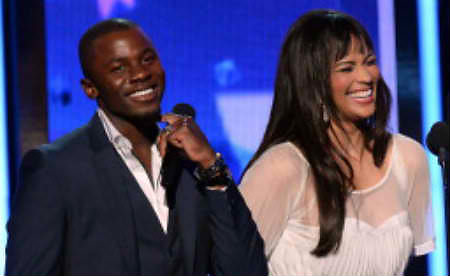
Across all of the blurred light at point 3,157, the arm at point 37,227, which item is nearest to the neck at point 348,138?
the arm at point 37,227

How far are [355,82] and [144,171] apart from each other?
880mm

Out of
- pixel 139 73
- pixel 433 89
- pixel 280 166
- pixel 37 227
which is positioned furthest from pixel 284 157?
pixel 433 89

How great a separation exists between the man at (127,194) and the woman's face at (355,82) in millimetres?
698

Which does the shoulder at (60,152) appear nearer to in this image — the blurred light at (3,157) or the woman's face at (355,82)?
the woman's face at (355,82)

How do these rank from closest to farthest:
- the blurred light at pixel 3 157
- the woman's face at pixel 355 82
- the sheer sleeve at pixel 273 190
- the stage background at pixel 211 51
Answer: the sheer sleeve at pixel 273 190 → the woman's face at pixel 355 82 → the blurred light at pixel 3 157 → the stage background at pixel 211 51

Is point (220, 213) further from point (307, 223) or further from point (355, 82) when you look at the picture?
point (355, 82)

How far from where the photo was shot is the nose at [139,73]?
186 cm

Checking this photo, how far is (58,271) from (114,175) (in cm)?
26

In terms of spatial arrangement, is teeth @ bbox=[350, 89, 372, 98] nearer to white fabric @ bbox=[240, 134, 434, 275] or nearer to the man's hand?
white fabric @ bbox=[240, 134, 434, 275]

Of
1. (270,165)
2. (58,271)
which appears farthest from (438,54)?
(58,271)

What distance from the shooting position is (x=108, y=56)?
189 centimetres

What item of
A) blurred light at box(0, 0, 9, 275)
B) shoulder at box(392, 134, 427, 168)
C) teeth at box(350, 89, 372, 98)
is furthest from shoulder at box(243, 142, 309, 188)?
blurred light at box(0, 0, 9, 275)

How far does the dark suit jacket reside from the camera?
66.2 inches

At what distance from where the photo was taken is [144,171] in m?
1.85
